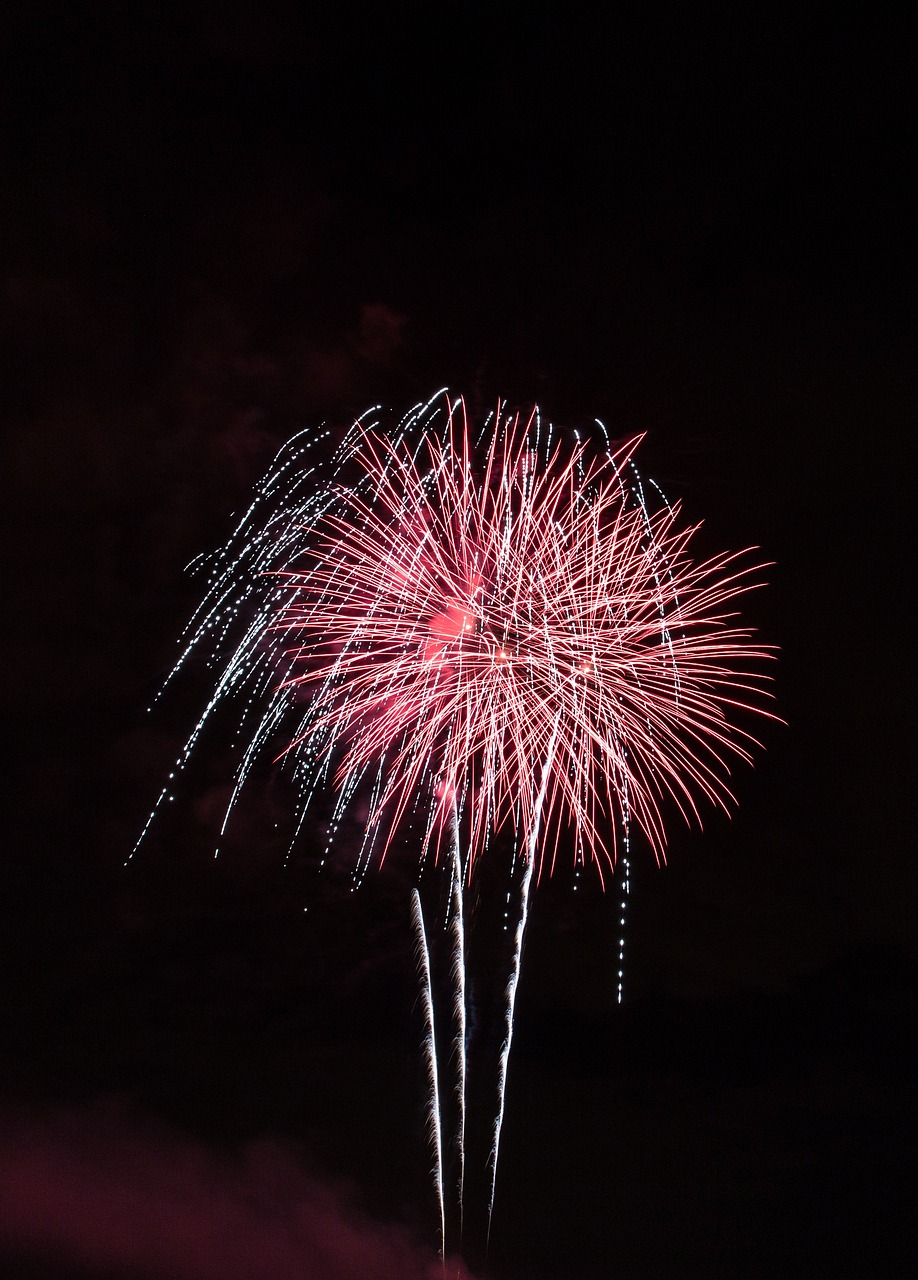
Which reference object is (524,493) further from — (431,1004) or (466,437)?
(431,1004)

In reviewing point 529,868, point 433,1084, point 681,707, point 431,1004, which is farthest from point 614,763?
point 433,1084

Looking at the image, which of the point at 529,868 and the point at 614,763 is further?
the point at 529,868

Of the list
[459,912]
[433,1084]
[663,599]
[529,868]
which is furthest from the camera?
[433,1084]

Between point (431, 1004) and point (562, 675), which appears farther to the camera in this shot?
point (431, 1004)

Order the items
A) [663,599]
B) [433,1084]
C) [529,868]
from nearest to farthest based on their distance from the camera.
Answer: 1. [663,599]
2. [529,868]
3. [433,1084]

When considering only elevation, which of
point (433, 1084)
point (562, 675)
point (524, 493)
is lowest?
point (433, 1084)

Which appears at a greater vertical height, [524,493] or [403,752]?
[524,493]

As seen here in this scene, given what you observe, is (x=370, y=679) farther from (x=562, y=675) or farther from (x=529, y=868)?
(x=529, y=868)

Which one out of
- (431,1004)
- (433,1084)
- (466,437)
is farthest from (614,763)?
(433,1084)

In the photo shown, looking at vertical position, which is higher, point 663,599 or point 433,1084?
point 663,599
